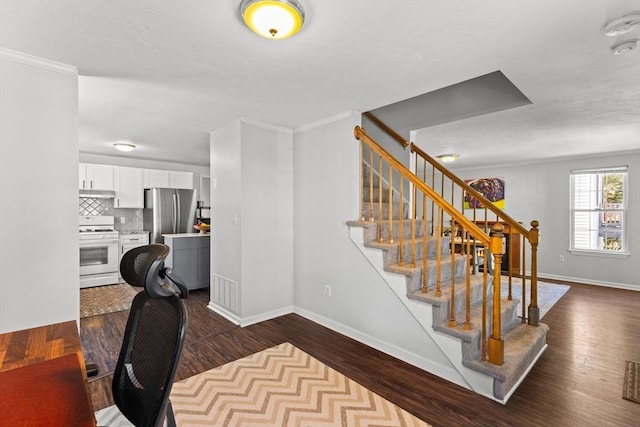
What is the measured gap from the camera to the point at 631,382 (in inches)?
92.7

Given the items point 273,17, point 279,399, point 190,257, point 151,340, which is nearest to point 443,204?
point 273,17

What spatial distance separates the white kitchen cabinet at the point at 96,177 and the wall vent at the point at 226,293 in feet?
10.4

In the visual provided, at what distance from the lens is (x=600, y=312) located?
4020 mm

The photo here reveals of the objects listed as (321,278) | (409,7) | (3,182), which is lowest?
(321,278)

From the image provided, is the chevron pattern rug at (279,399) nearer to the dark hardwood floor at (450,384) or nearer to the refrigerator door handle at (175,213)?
the dark hardwood floor at (450,384)

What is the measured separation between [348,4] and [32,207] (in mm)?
2293

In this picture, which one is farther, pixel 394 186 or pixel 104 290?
pixel 104 290

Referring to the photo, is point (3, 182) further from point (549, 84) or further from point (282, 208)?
point (549, 84)

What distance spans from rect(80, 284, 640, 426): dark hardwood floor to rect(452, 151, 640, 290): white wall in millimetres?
1699

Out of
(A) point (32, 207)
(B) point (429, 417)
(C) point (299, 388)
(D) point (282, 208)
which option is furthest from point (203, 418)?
(D) point (282, 208)

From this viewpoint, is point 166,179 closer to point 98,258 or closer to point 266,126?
point 98,258

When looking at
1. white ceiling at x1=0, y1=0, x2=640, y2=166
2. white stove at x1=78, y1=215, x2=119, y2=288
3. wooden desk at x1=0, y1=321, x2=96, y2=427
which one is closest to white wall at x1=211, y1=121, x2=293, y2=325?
white ceiling at x1=0, y1=0, x2=640, y2=166

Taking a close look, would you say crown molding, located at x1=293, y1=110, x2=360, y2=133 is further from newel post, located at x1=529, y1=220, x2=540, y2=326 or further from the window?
the window

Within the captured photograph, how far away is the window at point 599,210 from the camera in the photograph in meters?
5.38
